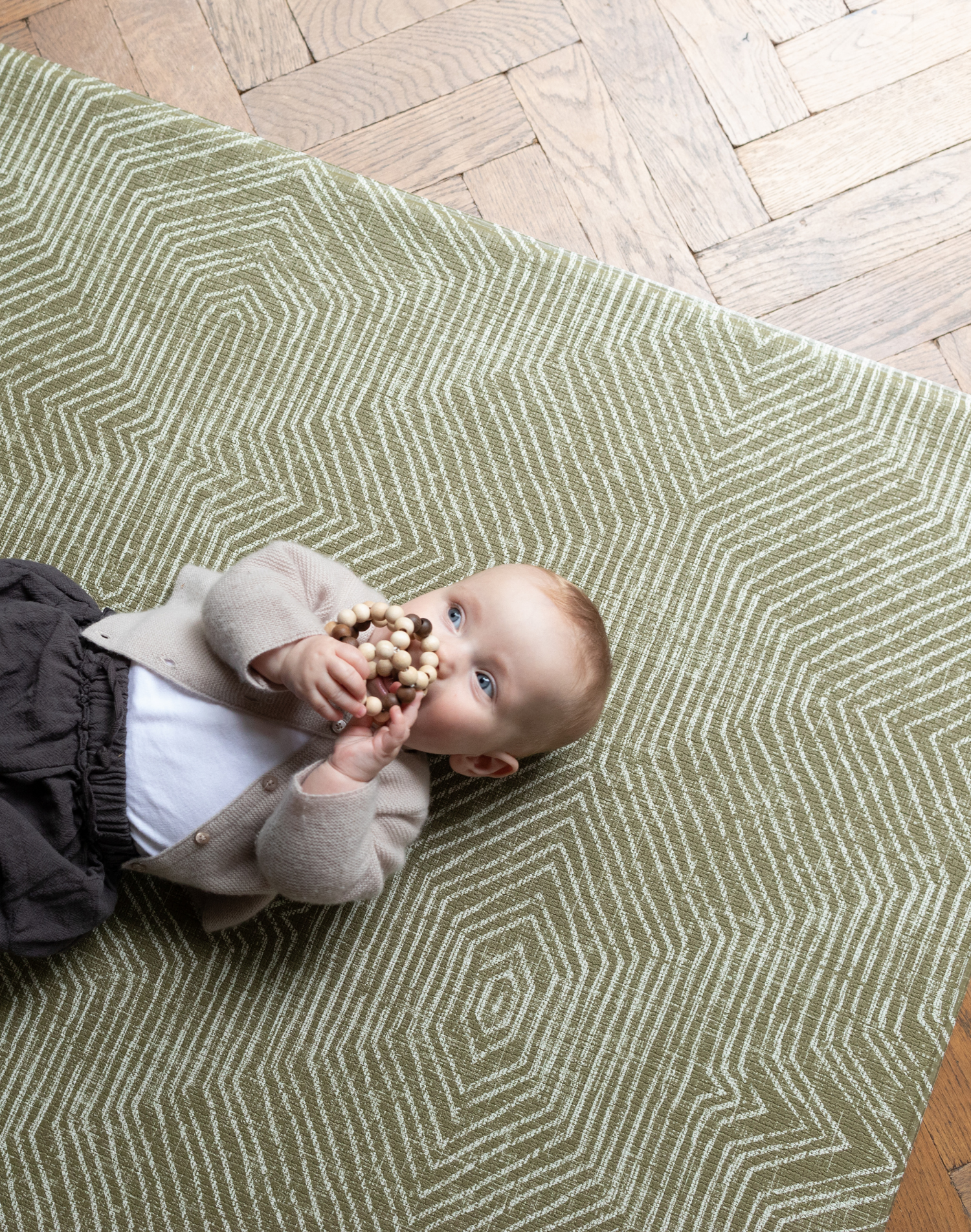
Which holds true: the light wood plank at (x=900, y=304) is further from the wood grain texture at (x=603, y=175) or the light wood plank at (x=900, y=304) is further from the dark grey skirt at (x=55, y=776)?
the dark grey skirt at (x=55, y=776)

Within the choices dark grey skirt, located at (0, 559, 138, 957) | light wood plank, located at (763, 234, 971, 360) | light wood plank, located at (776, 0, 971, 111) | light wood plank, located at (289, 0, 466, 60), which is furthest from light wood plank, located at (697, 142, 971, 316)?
dark grey skirt, located at (0, 559, 138, 957)

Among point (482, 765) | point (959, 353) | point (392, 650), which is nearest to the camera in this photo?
point (392, 650)

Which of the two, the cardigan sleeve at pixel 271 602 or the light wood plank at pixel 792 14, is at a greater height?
the light wood plank at pixel 792 14

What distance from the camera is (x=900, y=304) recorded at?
42.3 inches

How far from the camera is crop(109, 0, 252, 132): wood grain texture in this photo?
1104 mm

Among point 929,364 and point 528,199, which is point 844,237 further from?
point 528,199

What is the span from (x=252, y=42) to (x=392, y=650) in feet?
2.78

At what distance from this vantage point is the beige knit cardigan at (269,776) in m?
0.76

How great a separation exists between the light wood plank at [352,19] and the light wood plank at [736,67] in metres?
0.30

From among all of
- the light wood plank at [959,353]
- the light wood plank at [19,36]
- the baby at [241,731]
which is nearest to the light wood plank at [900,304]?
the light wood plank at [959,353]

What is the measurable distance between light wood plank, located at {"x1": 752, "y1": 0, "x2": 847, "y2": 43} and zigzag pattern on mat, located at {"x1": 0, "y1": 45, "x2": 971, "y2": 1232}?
41cm

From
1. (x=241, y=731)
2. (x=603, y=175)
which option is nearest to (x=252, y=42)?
(x=603, y=175)

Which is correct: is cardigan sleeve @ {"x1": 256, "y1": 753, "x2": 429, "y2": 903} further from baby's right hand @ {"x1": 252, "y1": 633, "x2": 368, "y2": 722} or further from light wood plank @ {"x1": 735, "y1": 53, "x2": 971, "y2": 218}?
light wood plank @ {"x1": 735, "y1": 53, "x2": 971, "y2": 218}

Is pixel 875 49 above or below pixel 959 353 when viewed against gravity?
above
